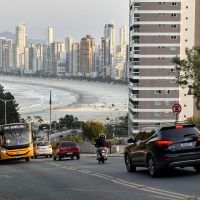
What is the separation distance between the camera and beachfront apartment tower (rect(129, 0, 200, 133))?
11969 centimetres

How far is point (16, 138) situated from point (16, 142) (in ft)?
0.69

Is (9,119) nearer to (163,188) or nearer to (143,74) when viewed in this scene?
(143,74)

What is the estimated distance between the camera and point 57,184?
16891mm

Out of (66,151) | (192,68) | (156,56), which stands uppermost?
(156,56)

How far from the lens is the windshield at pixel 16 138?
109 feet

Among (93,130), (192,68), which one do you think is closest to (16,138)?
(192,68)

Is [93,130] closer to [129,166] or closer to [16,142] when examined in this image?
[16,142]

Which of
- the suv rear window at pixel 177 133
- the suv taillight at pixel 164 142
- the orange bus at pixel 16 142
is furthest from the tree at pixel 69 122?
the suv taillight at pixel 164 142

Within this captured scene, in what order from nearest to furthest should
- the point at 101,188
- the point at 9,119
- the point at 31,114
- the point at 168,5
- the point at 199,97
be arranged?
the point at 101,188, the point at 199,97, the point at 9,119, the point at 168,5, the point at 31,114

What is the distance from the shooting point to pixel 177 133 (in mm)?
17219

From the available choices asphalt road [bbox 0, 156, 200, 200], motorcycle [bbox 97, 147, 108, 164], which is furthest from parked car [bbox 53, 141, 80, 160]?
asphalt road [bbox 0, 156, 200, 200]

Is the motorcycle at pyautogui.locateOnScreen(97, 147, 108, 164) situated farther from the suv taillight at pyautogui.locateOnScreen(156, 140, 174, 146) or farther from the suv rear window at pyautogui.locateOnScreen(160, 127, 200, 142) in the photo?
the suv taillight at pyautogui.locateOnScreen(156, 140, 174, 146)

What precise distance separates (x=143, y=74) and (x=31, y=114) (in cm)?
6408

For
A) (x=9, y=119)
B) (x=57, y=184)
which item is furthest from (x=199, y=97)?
(x=9, y=119)
